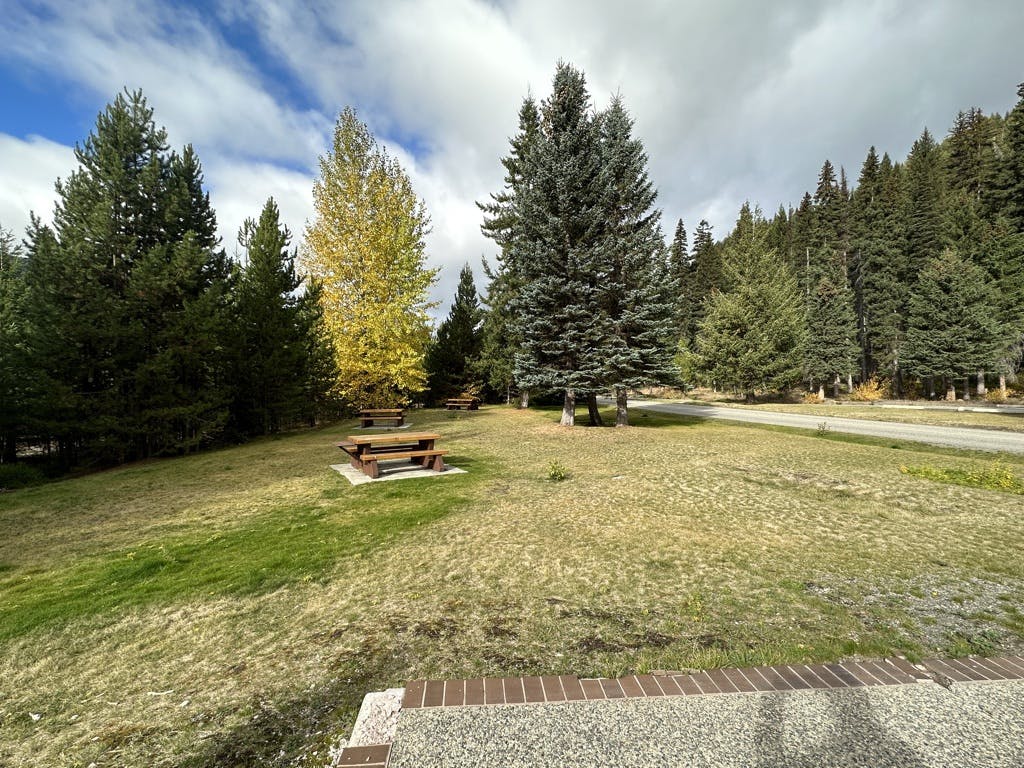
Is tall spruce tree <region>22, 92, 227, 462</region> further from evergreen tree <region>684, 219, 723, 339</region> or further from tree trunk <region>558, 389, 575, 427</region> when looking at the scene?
evergreen tree <region>684, 219, 723, 339</region>

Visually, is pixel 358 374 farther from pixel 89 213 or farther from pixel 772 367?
pixel 772 367

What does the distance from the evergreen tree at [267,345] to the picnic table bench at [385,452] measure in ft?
28.3

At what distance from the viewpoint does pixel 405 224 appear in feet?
69.0

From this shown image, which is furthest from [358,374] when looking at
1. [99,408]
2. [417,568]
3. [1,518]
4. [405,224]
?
[417,568]

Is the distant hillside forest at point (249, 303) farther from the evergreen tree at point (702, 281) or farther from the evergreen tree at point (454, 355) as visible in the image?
the evergreen tree at point (702, 281)

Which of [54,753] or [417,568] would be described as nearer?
[54,753]

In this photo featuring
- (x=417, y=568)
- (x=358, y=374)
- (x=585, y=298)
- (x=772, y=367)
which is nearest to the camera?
(x=417, y=568)

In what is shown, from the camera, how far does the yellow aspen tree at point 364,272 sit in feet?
65.4

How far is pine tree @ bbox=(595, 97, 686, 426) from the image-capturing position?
15469mm

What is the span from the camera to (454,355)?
1199 inches

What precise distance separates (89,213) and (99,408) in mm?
6401

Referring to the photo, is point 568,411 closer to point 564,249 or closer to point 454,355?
point 564,249

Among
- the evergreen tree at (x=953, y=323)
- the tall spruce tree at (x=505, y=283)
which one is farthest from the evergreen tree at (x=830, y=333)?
the tall spruce tree at (x=505, y=283)

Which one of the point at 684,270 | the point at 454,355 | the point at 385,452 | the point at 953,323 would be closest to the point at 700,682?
the point at 385,452
